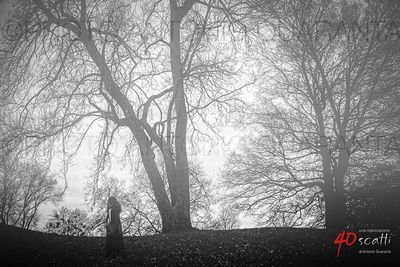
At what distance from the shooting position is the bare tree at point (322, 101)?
10.7 m

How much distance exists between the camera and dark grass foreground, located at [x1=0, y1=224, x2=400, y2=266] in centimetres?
638

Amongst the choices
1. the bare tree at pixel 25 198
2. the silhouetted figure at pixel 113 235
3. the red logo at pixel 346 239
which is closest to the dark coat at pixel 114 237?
the silhouetted figure at pixel 113 235

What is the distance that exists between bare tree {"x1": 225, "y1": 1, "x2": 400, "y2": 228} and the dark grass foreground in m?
2.97

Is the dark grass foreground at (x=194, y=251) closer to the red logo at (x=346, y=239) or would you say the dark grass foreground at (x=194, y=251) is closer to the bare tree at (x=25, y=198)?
the red logo at (x=346, y=239)

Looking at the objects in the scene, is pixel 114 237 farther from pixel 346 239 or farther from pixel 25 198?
pixel 25 198

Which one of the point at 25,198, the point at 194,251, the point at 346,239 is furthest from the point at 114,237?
the point at 25,198

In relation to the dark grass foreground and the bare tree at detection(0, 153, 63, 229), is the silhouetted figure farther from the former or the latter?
the bare tree at detection(0, 153, 63, 229)

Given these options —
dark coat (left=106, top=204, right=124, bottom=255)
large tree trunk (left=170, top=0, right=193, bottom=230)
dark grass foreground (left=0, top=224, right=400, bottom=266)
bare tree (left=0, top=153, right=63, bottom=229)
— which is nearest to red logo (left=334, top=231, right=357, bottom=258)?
dark grass foreground (left=0, top=224, right=400, bottom=266)

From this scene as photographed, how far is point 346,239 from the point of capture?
797cm

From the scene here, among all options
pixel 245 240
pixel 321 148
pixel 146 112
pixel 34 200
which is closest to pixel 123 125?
pixel 146 112

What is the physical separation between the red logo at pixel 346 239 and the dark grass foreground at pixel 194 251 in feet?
0.56

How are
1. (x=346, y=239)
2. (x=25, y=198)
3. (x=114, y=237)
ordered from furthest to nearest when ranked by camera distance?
(x=25, y=198) < (x=346, y=239) < (x=114, y=237)

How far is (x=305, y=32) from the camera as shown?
1169 centimetres

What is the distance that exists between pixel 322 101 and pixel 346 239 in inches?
217
